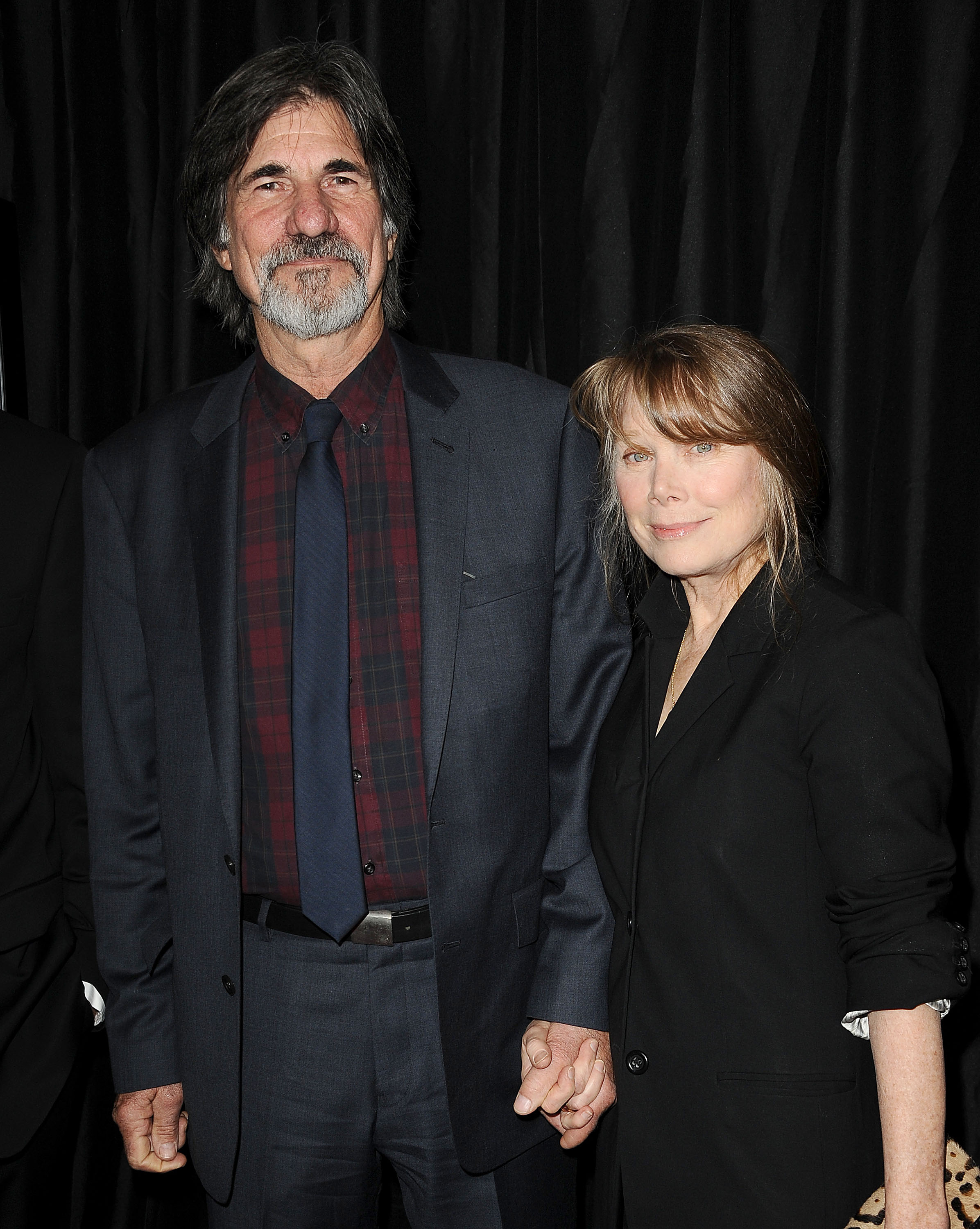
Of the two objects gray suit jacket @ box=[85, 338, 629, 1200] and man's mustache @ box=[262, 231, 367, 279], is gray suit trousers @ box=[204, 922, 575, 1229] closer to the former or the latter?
gray suit jacket @ box=[85, 338, 629, 1200]

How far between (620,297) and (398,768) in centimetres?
90

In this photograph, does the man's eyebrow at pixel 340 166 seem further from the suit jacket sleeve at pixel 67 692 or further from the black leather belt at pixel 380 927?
the black leather belt at pixel 380 927

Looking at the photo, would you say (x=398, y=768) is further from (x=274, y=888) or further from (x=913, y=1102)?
(x=913, y=1102)

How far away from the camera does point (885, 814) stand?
3.58 feet

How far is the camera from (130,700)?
1477 millimetres

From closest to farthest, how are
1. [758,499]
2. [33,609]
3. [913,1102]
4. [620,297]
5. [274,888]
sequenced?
[913,1102] → [758,499] → [274,888] → [33,609] → [620,297]

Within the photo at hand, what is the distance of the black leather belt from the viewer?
135cm

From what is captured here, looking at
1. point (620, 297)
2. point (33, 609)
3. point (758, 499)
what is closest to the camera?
point (758, 499)

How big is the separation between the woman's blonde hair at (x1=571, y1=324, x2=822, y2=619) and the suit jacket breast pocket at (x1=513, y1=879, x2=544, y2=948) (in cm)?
50

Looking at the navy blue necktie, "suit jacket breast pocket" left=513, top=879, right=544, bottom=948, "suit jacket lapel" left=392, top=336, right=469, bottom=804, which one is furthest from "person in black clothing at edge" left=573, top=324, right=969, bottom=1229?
the navy blue necktie

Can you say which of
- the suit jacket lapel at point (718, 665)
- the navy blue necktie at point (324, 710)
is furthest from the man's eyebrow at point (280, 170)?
the suit jacket lapel at point (718, 665)

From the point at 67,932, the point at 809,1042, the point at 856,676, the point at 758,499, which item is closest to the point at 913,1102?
the point at 809,1042

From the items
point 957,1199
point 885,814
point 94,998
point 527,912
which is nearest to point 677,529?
point 885,814

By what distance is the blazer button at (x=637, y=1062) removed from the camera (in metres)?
1.25
